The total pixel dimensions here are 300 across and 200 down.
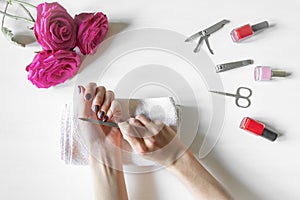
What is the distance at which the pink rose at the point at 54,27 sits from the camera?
0.96 meters

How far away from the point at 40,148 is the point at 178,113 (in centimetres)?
31

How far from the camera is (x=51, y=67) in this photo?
98 cm

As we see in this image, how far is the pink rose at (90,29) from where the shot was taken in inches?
38.9

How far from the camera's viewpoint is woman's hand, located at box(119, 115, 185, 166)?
95 centimetres

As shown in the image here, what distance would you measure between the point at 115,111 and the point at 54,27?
0.22 meters

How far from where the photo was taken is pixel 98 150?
984 millimetres

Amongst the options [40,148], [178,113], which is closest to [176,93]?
[178,113]

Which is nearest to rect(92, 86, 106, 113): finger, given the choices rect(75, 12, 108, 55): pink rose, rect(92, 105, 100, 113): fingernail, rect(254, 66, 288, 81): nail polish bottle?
rect(92, 105, 100, 113): fingernail

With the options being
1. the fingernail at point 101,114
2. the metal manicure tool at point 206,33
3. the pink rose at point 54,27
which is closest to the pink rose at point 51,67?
the pink rose at point 54,27

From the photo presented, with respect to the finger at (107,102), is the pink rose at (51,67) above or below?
above

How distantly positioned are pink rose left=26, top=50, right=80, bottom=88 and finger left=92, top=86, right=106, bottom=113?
0.09 m

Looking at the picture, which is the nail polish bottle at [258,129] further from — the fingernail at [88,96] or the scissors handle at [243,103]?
the fingernail at [88,96]

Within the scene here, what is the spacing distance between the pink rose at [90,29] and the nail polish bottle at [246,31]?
0.28 metres

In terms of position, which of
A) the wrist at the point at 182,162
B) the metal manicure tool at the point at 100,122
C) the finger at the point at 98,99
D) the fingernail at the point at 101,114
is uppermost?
the finger at the point at 98,99
